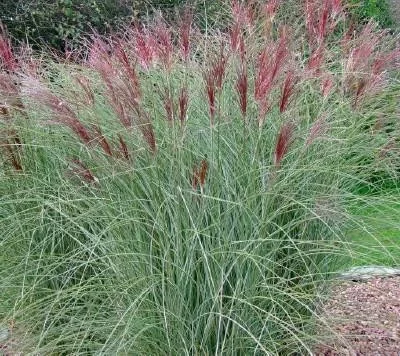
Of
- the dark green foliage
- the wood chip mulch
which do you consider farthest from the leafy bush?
the wood chip mulch

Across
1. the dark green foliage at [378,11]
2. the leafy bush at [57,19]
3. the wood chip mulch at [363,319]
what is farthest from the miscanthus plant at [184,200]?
the dark green foliage at [378,11]

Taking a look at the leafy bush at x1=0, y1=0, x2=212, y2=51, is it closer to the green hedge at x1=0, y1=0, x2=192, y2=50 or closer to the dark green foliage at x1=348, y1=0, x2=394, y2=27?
the green hedge at x1=0, y1=0, x2=192, y2=50

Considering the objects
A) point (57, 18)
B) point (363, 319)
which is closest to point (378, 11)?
point (57, 18)

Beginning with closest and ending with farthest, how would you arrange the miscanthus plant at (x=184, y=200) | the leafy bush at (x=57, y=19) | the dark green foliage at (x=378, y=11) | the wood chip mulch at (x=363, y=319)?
the miscanthus plant at (x=184, y=200)
the wood chip mulch at (x=363, y=319)
the leafy bush at (x=57, y=19)
the dark green foliage at (x=378, y=11)

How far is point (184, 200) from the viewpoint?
142 inches

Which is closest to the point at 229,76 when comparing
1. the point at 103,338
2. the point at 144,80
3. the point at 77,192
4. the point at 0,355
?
the point at 144,80

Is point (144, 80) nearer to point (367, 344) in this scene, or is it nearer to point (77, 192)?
point (77, 192)

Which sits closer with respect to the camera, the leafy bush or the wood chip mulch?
the wood chip mulch

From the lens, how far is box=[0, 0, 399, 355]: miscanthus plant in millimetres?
3715

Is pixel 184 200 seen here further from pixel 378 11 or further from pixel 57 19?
pixel 378 11

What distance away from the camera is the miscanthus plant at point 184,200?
12.2ft

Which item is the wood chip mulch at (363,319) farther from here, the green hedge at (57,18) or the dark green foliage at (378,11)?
the dark green foliage at (378,11)

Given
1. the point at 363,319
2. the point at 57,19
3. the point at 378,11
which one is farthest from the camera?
the point at 378,11

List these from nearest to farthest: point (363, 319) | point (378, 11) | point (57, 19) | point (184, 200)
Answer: point (184, 200) → point (363, 319) → point (57, 19) → point (378, 11)
